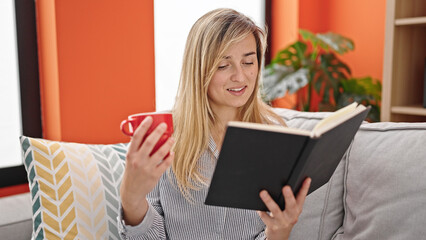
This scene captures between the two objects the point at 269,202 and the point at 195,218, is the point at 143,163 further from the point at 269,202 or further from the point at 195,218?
the point at 195,218

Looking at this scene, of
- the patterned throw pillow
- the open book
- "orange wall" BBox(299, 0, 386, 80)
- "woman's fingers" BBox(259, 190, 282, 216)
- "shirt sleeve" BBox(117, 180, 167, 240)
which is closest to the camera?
the open book

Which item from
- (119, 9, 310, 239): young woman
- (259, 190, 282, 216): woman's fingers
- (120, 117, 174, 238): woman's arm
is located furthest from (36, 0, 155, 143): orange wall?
(259, 190, 282, 216): woman's fingers

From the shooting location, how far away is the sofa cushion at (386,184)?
3.67ft

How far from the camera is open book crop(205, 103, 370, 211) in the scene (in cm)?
75

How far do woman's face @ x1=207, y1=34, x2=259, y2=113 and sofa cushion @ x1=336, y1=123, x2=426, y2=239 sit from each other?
0.38 meters

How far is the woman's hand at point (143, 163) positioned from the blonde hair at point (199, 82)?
288mm

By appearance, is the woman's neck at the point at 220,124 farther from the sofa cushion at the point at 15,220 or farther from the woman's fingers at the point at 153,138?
the sofa cushion at the point at 15,220

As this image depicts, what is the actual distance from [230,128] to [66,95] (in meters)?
1.39

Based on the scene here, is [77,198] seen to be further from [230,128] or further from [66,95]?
[66,95]

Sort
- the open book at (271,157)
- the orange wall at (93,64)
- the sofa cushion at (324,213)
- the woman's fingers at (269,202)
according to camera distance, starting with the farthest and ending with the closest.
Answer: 1. the orange wall at (93,64)
2. the sofa cushion at (324,213)
3. the woman's fingers at (269,202)
4. the open book at (271,157)

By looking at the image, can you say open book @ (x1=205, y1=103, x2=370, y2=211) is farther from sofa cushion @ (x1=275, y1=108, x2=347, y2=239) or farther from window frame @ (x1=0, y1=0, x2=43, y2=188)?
window frame @ (x1=0, y1=0, x2=43, y2=188)

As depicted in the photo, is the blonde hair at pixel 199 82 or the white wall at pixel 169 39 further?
the white wall at pixel 169 39

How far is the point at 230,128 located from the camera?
0.74 metres

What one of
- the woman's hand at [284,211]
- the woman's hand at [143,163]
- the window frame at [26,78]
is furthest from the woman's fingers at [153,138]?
the window frame at [26,78]
